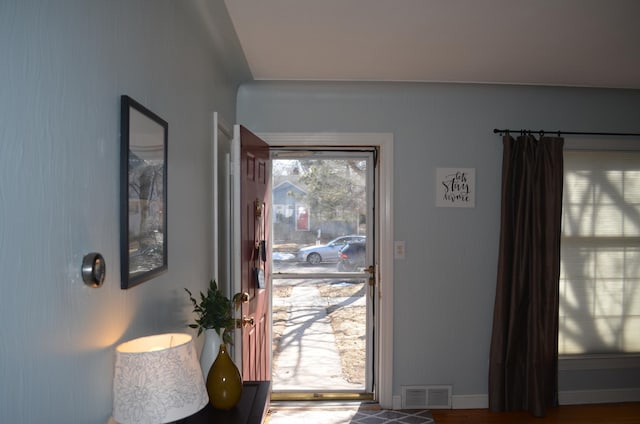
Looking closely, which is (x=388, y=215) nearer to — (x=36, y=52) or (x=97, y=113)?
(x=97, y=113)

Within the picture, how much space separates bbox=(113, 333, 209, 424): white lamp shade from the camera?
41.1 inches

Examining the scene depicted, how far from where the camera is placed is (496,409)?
3248mm

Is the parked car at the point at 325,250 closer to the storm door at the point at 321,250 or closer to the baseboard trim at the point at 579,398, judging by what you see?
the storm door at the point at 321,250

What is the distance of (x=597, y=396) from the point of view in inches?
136

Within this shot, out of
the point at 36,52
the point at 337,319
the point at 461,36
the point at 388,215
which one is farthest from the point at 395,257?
the point at 36,52

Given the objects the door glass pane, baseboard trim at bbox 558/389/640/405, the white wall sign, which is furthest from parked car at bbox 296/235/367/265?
baseboard trim at bbox 558/389/640/405

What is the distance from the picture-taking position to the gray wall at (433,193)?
131 inches

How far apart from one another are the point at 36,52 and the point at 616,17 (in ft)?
7.75

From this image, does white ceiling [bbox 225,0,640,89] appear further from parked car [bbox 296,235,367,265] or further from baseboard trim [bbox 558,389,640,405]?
baseboard trim [bbox 558,389,640,405]

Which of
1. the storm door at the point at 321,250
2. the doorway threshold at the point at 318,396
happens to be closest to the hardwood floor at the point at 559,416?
the doorway threshold at the point at 318,396

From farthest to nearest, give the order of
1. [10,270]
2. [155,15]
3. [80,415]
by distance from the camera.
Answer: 1. [155,15]
2. [80,415]
3. [10,270]

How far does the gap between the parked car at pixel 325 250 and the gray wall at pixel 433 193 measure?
52 cm

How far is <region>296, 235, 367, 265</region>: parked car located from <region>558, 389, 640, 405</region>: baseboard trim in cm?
194

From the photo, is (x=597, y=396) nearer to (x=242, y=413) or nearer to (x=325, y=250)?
(x=325, y=250)
